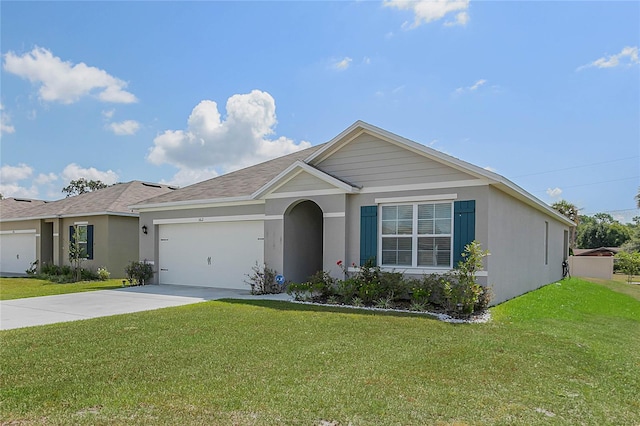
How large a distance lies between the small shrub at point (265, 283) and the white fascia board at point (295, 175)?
236 cm

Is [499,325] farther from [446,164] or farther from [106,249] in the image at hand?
[106,249]

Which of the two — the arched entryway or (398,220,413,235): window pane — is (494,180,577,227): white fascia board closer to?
(398,220,413,235): window pane

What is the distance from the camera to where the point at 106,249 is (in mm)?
18906

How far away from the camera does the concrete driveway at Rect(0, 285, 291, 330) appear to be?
9055 millimetres

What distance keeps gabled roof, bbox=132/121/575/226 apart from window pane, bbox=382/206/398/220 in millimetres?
996

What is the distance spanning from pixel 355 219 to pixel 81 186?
55.0 m

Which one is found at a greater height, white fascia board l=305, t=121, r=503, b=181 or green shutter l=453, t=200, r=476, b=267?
white fascia board l=305, t=121, r=503, b=181

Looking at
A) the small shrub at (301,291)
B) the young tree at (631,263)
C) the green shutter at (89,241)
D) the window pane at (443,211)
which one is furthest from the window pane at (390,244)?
the young tree at (631,263)

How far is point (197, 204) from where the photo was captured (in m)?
15.0

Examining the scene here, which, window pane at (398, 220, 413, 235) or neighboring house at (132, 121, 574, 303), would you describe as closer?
neighboring house at (132, 121, 574, 303)

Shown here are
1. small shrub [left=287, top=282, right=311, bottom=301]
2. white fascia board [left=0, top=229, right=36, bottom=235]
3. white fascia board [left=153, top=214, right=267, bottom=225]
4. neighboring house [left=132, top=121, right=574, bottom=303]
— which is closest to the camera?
neighboring house [left=132, top=121, right=574, bottom=303]

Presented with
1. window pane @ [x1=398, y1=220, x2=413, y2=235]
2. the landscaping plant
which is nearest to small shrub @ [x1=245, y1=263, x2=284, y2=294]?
the landscaping plant

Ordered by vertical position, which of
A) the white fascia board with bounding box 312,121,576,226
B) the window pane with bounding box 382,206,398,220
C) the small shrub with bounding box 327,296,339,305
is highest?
the white fascia board with bounding box 312,121,576,226

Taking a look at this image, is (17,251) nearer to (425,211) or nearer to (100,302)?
(100,302)
